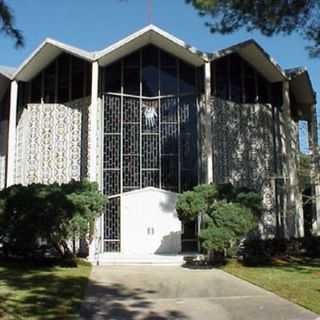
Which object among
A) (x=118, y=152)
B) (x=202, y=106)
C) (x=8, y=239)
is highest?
(x=202, y=106)

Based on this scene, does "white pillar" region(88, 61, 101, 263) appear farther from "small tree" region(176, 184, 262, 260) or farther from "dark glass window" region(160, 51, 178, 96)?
"small tree" region(176, 184, 262, 260)

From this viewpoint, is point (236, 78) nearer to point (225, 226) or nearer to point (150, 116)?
point (150, 116)

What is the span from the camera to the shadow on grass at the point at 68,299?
8.79 meters

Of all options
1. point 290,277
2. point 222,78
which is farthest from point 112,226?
point 290,277

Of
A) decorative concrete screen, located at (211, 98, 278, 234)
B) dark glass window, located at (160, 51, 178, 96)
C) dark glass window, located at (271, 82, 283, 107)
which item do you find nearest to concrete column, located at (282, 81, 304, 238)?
decorative concrete screen, located at (211, 98, 278, 234)

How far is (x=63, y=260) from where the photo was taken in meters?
16.9

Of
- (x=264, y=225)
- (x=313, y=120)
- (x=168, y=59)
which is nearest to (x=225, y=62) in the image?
(x=168, y=59)

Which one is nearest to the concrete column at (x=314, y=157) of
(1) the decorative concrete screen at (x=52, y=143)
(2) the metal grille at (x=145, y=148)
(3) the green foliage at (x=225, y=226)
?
(3) the green foliage at (x=225, y=226)

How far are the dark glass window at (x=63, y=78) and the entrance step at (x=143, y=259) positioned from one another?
695 centimetres

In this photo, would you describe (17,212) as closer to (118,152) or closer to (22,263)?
(22,263)

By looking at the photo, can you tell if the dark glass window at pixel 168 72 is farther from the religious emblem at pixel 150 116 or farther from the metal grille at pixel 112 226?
the metal grille at pixel 112 226

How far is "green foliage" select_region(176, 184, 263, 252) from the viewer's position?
629 inches

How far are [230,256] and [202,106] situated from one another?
240 inches

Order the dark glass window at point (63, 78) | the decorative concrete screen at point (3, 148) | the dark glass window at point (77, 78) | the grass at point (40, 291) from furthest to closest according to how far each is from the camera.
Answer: the decorative concrete screen at point (3, 148), the dark glass window at point (63, 78), the dark glass window at point (77, 78), the grass at point (40, 291)
